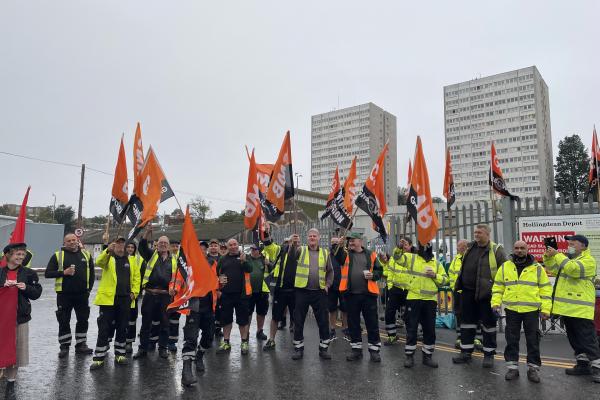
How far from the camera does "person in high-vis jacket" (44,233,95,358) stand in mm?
7148

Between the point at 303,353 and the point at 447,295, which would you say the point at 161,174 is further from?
the point at 447,295

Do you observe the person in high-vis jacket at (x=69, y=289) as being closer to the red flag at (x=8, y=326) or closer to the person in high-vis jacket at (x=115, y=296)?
the person in high-vis jacket at (x=115, y=296)

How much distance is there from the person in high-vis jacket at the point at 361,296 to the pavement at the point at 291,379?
0.28 meters

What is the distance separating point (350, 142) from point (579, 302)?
13166cm

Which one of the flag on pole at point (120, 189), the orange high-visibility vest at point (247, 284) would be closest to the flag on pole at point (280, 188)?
the orange high-visibility vest at point (247, 284)

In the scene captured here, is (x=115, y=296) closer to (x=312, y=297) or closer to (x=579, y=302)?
(x=312, y=297)

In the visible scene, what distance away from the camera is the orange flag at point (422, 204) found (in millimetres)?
7277

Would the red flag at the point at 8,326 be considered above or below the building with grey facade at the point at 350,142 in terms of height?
below

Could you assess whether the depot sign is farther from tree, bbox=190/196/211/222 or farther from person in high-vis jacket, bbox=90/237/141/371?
tree, bbox=190/196/211/222

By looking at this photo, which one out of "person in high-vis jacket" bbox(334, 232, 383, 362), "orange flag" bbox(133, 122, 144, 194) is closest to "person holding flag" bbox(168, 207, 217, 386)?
"person in high-vis jacket" bbox(334, 232, 383, 362)

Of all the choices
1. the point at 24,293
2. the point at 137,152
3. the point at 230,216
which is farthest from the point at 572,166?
the point at 24,293

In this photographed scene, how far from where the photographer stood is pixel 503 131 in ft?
358

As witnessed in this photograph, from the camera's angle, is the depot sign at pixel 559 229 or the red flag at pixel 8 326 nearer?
the red flag at pixel 8 326

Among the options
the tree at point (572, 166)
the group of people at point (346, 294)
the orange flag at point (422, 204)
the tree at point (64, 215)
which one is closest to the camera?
the group of people at point (346, 294)
